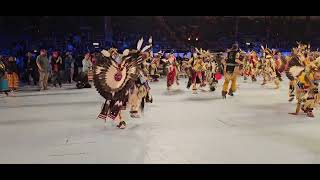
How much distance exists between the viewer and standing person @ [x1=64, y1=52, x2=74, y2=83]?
43.3ft

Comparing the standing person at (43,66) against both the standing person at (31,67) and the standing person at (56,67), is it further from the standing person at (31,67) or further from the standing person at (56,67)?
the standing person at (31,67)

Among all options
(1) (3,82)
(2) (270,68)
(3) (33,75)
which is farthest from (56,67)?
(2) (270,68)

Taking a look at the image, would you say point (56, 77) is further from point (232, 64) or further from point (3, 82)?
point (232, 64)

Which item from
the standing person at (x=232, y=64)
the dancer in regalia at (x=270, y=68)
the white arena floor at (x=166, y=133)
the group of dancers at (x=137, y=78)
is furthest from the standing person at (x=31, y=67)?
the dancer in regalia at (x=270, y=68)

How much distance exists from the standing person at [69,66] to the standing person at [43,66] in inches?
65.5

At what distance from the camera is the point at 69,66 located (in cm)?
1340

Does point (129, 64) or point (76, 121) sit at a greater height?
point (129, 64)

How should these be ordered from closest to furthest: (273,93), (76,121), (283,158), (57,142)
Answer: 1. (283,158)
2. (57,142)
3. (76,121)
4. (273,93)

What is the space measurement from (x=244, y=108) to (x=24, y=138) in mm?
4256

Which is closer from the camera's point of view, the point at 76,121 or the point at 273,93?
the point at 76,121
